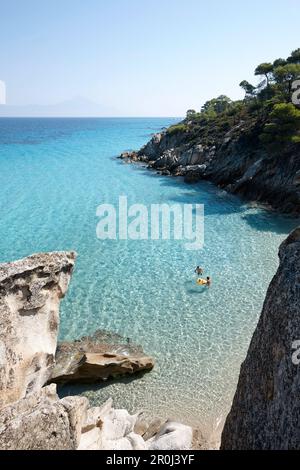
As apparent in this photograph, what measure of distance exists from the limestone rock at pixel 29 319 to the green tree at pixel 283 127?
37394mm

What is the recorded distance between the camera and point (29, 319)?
1236 cm

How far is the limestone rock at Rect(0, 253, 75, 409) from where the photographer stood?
1096 cm

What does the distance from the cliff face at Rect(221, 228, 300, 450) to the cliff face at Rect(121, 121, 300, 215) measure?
101ft

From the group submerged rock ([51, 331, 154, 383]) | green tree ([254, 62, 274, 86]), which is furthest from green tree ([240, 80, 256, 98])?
submerged rock ([51, 331, 154, 383])

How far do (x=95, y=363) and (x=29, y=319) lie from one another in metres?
5.33

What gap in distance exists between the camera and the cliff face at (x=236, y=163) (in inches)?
1656

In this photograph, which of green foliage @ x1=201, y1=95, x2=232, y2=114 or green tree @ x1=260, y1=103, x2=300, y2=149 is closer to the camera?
green tree @ x1=260, y1=103, x2=300, y2=149

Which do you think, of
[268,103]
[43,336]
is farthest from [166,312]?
[268,103]

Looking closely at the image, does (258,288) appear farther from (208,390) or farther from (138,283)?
(208,390)

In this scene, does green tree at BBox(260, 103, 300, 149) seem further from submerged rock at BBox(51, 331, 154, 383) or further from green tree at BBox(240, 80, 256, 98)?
green tree at BBox(240, 80, 256, 98)

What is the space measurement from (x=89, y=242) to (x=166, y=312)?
13.1 metres

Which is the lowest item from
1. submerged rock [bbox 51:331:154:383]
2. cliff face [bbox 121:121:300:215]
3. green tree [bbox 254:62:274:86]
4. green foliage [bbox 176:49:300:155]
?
submerged rock [bbox 51:331:154:383]

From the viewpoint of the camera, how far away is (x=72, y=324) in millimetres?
20531
